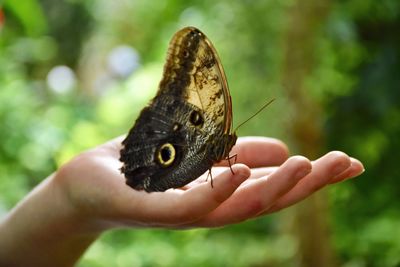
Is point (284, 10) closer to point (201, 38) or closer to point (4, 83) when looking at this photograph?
point (4, 83)

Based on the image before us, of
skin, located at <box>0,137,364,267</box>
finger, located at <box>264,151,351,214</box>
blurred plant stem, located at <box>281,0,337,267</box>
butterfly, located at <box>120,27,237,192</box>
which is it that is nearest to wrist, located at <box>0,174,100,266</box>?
skin, located at <box>0,137,364,267</box>

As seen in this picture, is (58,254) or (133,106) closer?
(58,254)

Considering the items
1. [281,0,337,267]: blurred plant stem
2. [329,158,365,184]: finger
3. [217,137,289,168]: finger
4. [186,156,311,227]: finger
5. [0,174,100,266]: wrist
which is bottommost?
[186,156,311,227]: finger

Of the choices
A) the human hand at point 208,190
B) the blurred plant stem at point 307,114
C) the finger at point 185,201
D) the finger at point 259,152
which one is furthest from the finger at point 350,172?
the blurred plant stem at point 307,114

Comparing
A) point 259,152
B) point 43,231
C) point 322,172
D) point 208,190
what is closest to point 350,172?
point 322,172

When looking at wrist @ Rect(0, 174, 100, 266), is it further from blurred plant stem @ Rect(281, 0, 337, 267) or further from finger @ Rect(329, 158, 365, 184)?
blurred plant stem @ Rect(281, 0, 337, 267)

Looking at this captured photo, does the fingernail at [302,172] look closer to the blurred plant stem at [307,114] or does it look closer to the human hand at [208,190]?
the human hand at [208,190]

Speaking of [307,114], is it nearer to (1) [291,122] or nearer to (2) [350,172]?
(1) [291,122]

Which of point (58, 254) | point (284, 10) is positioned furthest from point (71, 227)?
point (284, 10)
